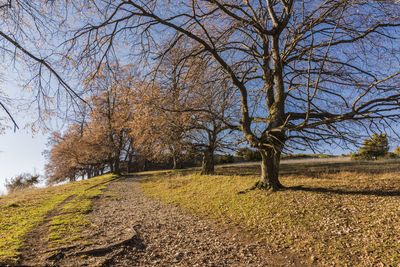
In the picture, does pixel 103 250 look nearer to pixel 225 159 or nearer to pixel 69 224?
pixel 69 224

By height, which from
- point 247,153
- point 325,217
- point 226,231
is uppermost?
point 247,153

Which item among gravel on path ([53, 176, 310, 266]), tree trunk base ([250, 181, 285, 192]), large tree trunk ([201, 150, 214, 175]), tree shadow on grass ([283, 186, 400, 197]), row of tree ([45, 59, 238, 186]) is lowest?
gravel on path ([53, 176, 310, 266])

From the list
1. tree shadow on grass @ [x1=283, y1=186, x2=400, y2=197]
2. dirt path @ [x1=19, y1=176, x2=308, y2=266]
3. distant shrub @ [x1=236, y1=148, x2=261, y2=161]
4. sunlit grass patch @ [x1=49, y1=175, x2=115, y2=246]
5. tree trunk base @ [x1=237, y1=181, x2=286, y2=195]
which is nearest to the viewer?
dirt path @ [x1=19, y1=176, x2=308, y2=266]

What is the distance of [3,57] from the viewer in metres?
5.92

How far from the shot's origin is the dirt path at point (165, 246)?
A: 393cm

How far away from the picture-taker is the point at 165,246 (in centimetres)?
469

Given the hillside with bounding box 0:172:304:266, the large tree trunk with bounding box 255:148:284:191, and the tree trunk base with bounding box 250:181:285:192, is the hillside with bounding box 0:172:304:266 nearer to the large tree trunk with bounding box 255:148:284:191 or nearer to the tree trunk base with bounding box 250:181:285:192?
the tree trunk base with bounding box 250:181:285:192

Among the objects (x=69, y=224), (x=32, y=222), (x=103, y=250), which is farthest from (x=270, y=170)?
(x=32, y=222)

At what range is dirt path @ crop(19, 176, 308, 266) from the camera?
3.93 metres

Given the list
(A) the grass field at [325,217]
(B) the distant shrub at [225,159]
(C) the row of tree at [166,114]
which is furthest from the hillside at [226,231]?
(B) the distant shrub at [225,159]

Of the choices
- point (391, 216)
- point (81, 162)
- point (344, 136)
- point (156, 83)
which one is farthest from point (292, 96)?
point (81, 162)

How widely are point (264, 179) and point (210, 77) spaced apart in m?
5.26

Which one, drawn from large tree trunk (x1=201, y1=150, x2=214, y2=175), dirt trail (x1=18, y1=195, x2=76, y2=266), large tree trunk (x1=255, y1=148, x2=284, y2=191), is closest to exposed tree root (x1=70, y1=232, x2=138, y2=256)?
dirt trail (x1=18, y1=195, x2=76, y2=266)

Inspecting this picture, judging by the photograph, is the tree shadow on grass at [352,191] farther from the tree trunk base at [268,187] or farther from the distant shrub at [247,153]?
the distant shrub at [247,153]
